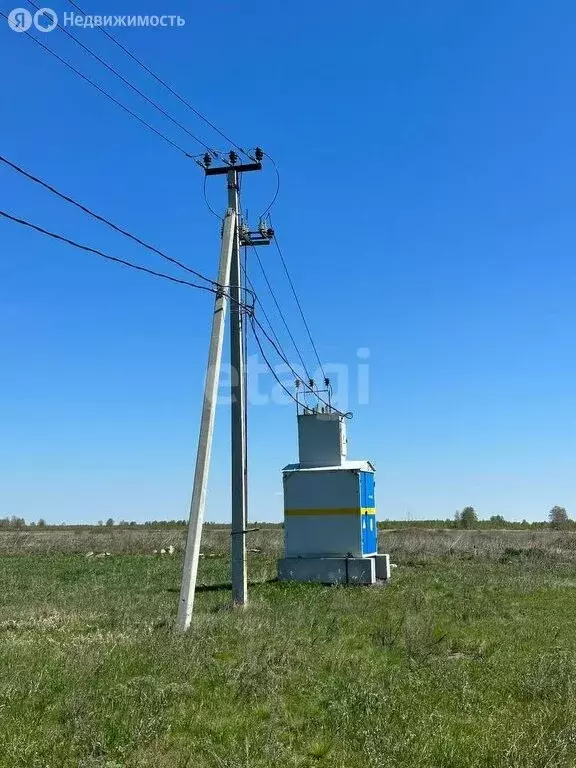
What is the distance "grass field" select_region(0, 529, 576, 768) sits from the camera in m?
6.36

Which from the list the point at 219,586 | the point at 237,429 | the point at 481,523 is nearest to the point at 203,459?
the point at 237,429

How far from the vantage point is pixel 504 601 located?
58.7ft

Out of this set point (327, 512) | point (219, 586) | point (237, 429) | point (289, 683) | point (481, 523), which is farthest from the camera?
point (481, 523)

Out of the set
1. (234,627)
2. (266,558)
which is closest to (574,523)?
(266,558)

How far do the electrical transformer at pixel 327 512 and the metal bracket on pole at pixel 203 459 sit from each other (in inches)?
389

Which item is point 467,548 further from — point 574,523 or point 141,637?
point 574,523

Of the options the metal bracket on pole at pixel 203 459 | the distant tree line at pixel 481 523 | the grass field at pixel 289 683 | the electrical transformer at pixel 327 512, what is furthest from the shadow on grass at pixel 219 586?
the distant tree line at pixel 481 523

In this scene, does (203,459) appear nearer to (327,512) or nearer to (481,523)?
(327,512)

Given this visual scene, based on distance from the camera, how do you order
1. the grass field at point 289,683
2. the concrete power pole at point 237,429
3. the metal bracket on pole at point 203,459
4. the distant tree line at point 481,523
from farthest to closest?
the distant tree line at point 481,523, the concrete power pole at point 237,429, the metal bracket on pole at point 203,459, the grass field at point 289,683

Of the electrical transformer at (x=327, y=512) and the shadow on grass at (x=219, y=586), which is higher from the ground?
the electrical transformer at (x=327, y=512)

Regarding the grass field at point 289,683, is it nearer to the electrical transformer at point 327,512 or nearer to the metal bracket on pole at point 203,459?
the metal bracket on pole at point 203,459

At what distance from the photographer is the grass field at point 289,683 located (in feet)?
20.9

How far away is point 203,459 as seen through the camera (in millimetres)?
12562

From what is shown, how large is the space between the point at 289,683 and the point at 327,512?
45.7 ft
